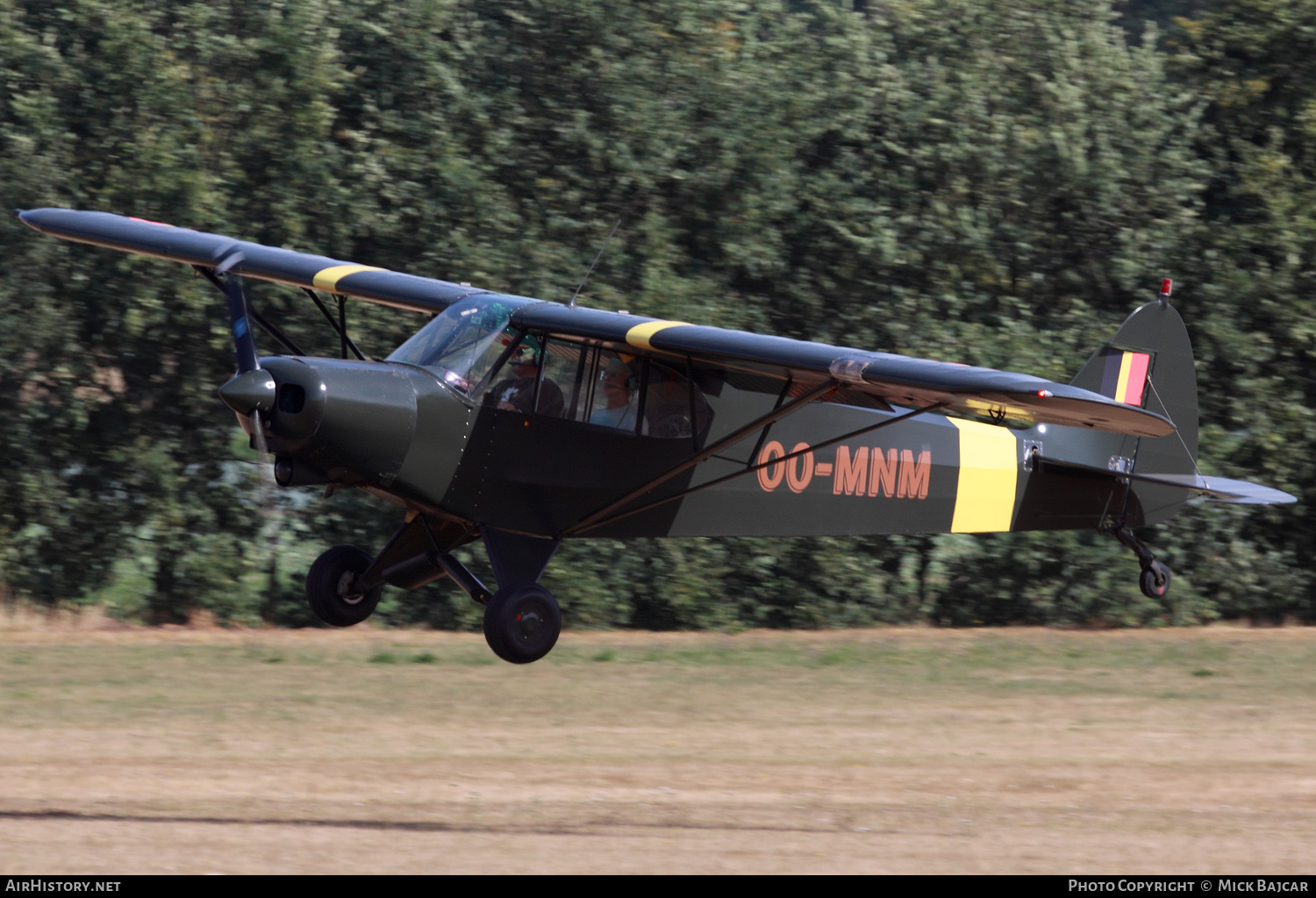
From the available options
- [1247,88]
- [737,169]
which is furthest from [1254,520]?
[737,169]

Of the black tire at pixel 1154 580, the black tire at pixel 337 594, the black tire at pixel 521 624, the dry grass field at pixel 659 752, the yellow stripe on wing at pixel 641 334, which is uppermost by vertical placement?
the yellow stripe on wing at pixel 641 334

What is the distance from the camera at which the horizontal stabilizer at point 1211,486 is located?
38.4ft

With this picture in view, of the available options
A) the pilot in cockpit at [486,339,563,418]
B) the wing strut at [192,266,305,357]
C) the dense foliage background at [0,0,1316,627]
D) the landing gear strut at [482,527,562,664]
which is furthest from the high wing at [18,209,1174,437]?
the dense foliage background at [0,0,1316,627]

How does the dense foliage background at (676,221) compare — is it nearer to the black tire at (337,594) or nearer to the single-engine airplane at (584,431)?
the single-engine airplane at (584,431)

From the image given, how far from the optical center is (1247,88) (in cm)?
1977

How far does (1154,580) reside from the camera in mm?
12477

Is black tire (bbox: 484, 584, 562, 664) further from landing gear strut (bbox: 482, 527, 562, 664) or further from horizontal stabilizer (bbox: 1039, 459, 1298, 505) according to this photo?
horizontal stabilizer (bbox: 1039, 459, 1298, 505)

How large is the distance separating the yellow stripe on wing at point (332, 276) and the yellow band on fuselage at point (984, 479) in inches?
191

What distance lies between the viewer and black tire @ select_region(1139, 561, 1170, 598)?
1243cm

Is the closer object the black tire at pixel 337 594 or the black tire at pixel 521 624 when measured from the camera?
the black tire at pixel 521 624

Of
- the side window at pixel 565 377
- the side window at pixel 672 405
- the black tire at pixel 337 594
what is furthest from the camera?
the black tire at pixel 337 594

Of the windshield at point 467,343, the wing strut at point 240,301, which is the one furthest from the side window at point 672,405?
the wing strut at point 240,301

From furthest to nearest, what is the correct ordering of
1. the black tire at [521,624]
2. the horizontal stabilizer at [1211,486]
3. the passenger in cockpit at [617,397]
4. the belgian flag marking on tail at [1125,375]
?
1. the belgian flag marking on tail at [1125,375]
2. the horizontal stabilizer at [1211,486]
3. the passenger in cockpit at [617,397]
4. the black tire at [521,624]

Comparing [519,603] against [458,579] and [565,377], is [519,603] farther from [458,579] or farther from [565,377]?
[565,377]
